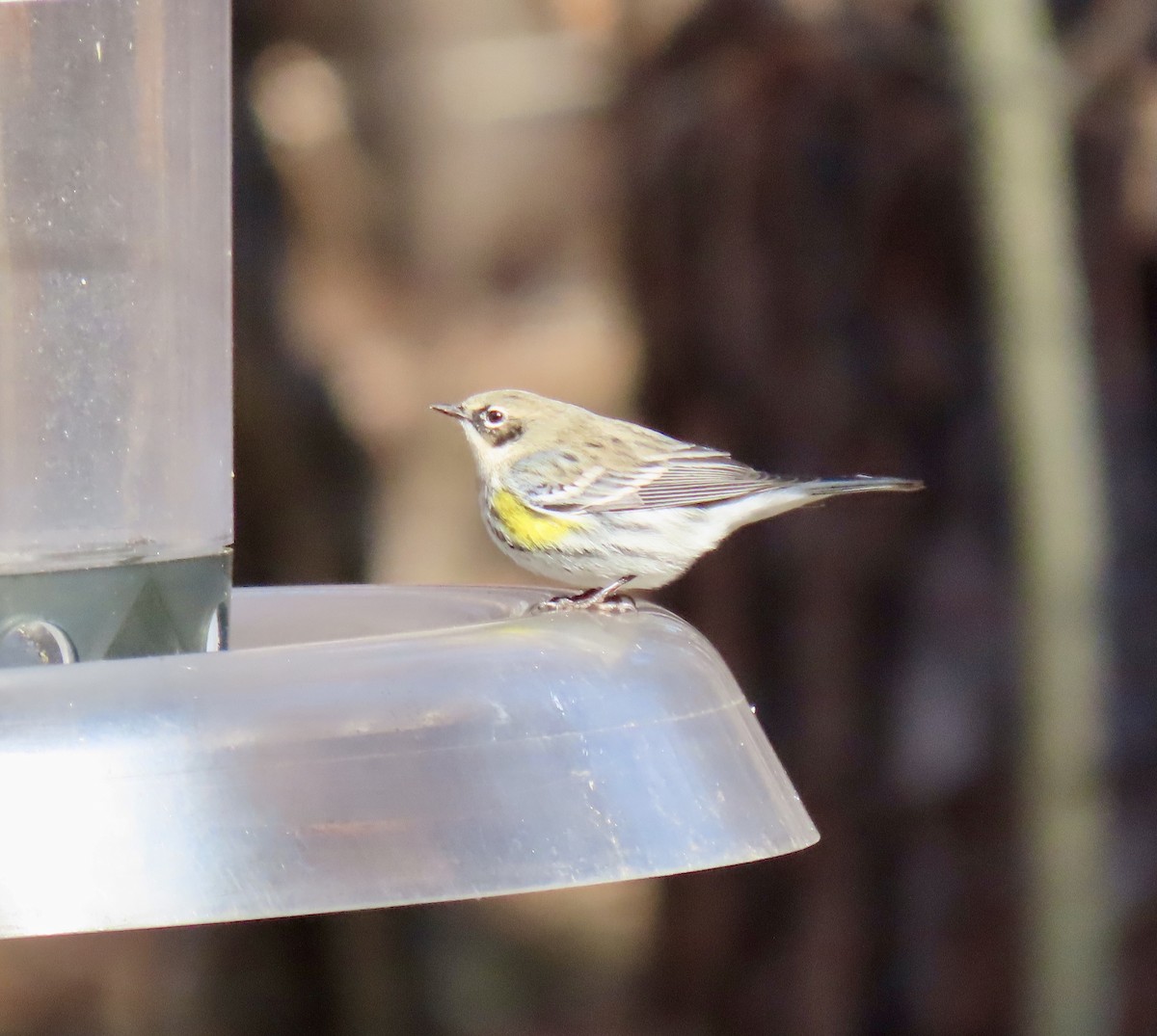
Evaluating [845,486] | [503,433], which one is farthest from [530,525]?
[845,486]

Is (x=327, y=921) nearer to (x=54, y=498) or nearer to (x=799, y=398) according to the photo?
(x=799, y=398)

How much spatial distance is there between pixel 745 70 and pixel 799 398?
1.55 meters

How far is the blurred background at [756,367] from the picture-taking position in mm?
8727

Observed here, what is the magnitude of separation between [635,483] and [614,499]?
0.43 feet

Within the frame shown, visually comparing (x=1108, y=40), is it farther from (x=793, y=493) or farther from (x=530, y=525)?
(x=530, y=525)

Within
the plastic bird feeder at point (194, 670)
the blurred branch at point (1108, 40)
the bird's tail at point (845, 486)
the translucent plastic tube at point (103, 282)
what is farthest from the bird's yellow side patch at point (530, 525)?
the blurred branch at point (1108, 40)

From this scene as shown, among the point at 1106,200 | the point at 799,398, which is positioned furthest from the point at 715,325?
the point at 1106,200

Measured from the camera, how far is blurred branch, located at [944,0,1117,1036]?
294 inches

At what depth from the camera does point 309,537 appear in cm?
909

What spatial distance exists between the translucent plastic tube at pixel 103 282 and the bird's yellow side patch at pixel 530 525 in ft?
6.60

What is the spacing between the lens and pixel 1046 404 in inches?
293

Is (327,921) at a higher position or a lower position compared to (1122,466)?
lower

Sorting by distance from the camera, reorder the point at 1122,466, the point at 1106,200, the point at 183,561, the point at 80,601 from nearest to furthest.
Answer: the point at 80,601, the point at 183,561, the point at 1106,200, the point at 1122,466

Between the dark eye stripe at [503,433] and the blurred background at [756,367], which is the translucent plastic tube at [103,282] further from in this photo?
the blurred background at [756,367]
